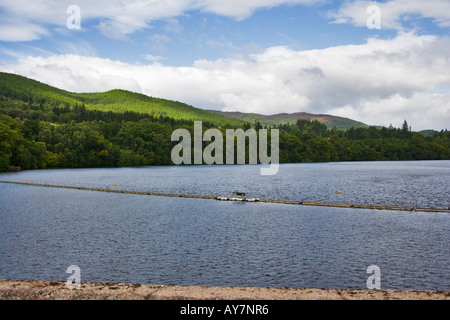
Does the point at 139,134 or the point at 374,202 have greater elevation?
the point at 139,134

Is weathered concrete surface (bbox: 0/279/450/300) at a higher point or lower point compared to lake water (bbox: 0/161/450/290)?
higher

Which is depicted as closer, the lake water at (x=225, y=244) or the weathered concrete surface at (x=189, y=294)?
the weathered concrete surface at (x=189, y=294)

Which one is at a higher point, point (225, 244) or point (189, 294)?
point (189, 294)

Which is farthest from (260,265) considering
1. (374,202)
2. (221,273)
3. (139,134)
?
(139,134)

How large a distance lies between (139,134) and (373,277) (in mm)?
180087

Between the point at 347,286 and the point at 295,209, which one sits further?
the point at 295,209

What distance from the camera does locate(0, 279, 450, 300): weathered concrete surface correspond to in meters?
9.02

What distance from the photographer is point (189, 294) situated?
917 centimetres

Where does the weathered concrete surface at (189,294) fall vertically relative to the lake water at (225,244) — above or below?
above

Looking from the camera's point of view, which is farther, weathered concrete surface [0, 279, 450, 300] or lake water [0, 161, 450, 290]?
lake water [0, 161, 450, 290]

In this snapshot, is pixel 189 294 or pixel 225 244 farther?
pixel 225 244

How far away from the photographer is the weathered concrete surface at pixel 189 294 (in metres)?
9.02

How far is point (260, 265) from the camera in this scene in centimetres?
2500
